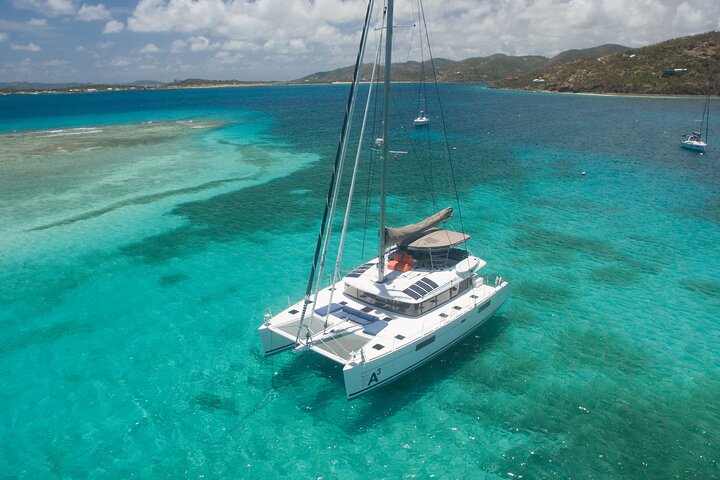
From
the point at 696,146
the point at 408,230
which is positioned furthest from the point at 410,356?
the point at 696,146

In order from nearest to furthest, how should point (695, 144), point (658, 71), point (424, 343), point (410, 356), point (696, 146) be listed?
point (410, 356)
point (424, 343)
point (696, 146)
point (695, 144)
point (658, 71)

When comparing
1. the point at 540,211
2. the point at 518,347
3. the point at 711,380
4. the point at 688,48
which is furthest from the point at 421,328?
the point at 688,48

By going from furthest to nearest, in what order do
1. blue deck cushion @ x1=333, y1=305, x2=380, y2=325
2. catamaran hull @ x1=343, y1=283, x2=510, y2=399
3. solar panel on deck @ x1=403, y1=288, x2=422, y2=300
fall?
solar panel on deck @ x1=403, y1=288, x2=422, y2=300 → blue deck cushion @ x1=333, y1=305, x2=380, y2=325 → catamaran hull @ x1=343, y1=283, x2=510, y2=399

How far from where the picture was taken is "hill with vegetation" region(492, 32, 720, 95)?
151163mm

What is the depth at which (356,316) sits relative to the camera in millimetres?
21203

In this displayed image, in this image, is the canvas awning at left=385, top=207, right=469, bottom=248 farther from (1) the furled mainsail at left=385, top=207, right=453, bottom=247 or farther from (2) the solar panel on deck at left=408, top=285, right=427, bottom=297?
(2) the solar panel on deck at left=408, top=285, right=427, bottom=297

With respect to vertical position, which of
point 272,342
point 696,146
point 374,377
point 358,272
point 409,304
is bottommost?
point 374,377

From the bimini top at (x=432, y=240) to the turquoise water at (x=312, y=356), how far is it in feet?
17.3

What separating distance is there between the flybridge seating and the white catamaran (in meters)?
0.05

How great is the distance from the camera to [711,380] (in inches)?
774

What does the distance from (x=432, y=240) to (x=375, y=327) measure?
6.79 m

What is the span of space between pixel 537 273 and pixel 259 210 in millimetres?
26579

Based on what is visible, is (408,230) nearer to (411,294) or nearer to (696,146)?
(411,294)

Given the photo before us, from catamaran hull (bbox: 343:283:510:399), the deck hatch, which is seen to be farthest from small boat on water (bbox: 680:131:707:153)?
the deck hatch
